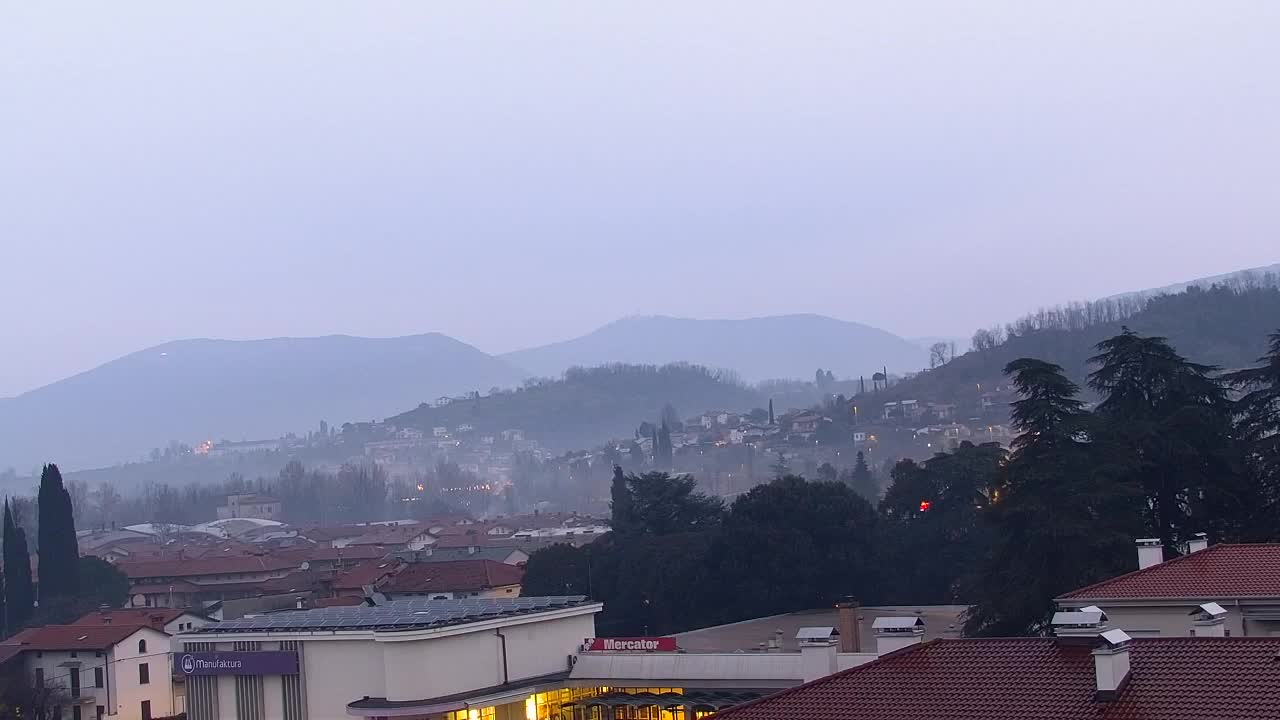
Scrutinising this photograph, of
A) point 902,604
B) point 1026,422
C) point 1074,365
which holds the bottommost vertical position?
point 902,604

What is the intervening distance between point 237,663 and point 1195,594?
1809 cm

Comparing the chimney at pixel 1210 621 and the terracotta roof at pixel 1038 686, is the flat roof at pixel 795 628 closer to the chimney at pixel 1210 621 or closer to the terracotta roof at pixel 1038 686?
the chimney at pixel 1210 621

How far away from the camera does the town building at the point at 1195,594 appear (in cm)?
2222

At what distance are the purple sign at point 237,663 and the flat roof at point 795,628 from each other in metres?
9.54

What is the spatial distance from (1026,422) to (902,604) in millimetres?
17781

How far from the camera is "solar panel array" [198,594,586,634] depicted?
3062cm

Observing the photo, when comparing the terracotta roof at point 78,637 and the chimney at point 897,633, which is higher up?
the chimney at point 897,633

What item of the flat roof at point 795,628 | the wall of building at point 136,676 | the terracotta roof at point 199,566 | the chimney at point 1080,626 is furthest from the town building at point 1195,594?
the terracotta roof at point 199,566

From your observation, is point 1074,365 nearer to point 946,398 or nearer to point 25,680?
point 946,398

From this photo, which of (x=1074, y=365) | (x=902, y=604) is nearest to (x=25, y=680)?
(x=902, y=604)

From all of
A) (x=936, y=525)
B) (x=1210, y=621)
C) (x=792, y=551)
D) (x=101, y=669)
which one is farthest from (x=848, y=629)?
(x=936, y=525)

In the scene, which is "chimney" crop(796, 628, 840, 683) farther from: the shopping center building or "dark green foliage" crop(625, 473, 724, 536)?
"dark green foliage" crop(625, 473, 724, 536)

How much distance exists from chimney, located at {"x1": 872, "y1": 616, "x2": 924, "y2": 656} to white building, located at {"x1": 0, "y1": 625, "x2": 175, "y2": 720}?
3466 centimetres

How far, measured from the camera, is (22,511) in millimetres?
135250
